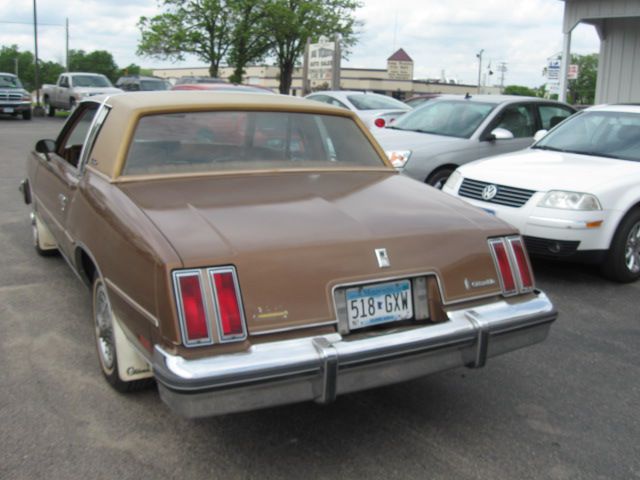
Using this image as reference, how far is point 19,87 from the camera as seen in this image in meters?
27.6

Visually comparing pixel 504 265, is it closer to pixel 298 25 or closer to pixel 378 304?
pixel 378 304

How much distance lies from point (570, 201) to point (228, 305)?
13.0ft

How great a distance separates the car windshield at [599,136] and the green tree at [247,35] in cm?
3217

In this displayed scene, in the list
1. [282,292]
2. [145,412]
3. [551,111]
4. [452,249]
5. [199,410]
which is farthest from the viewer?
[551,111]

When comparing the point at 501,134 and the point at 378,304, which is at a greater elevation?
the point at 501,134

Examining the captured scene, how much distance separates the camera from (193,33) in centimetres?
3819

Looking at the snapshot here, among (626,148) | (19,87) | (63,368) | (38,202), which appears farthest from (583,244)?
(19,87)

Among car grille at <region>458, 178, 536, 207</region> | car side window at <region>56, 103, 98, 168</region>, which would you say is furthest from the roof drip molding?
car side window at <region>56, 103, 98, 168</region>

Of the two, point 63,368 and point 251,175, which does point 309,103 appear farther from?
point 63,368

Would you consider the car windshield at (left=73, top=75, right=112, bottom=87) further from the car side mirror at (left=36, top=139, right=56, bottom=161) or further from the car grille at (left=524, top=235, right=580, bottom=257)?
the car grille at (left=524, top=235, right=580, bottom=257)

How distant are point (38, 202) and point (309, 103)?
8.40 ft

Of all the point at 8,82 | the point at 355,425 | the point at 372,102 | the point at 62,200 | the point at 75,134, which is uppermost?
the point at 8,82

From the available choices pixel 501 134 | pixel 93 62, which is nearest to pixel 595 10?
pixel 501 134

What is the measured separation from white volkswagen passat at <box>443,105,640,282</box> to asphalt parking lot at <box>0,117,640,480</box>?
4.37ft
